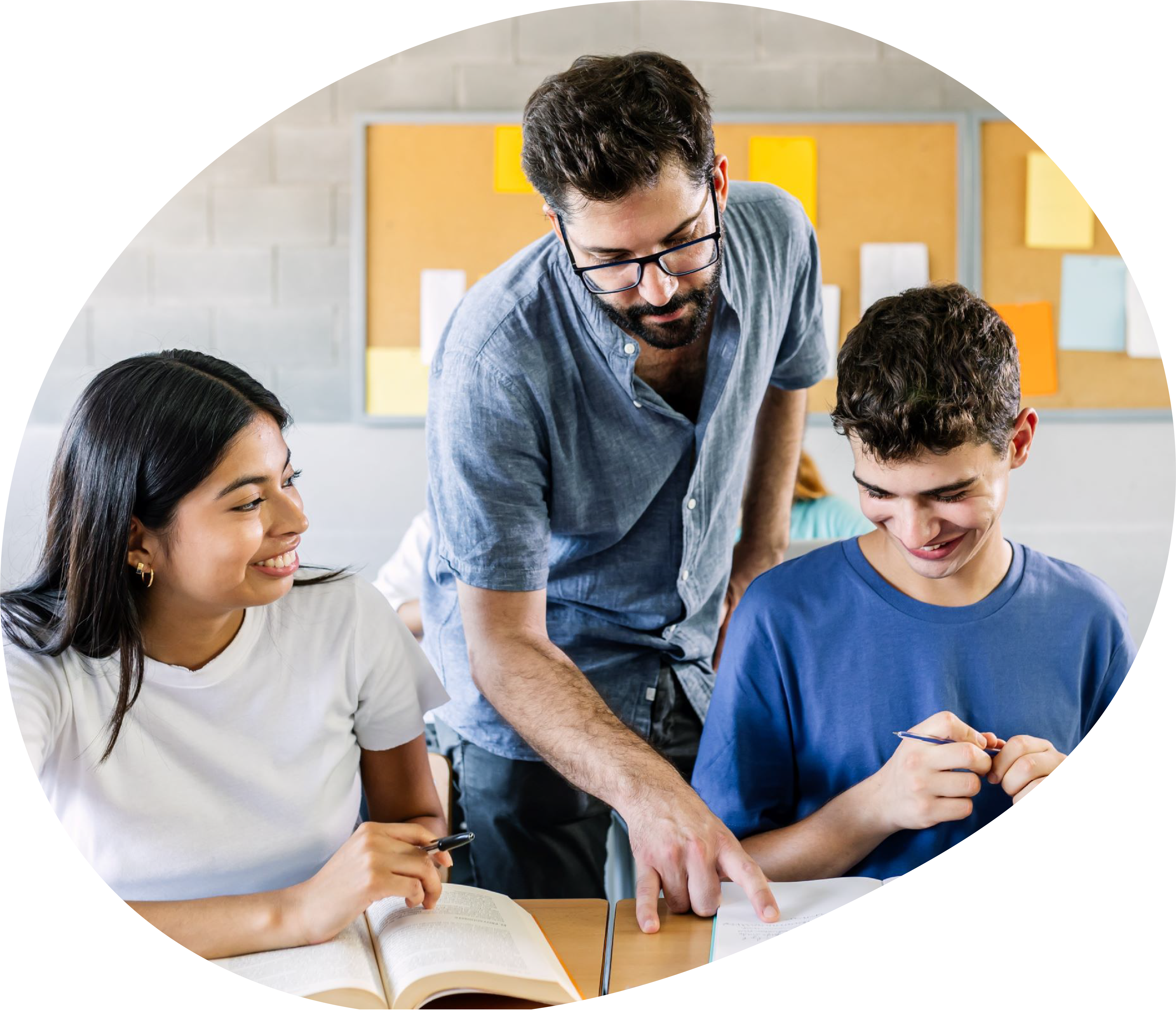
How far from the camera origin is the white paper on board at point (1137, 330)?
106cm

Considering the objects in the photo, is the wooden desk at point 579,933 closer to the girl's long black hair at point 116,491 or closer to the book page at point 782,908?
the book page at point 782,908

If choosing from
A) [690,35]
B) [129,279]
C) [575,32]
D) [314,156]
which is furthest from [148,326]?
[690,35]

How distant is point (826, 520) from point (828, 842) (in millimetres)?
766

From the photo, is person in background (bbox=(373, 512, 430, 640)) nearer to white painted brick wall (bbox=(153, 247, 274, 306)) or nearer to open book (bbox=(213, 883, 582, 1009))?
open book (bbox=(213, 883, 582, 1009))

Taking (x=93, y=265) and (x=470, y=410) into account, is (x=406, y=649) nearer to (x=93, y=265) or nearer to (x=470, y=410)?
(x=470, y=410)

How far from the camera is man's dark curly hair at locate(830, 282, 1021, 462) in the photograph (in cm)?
89

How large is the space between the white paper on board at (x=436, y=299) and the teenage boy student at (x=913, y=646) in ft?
2.76

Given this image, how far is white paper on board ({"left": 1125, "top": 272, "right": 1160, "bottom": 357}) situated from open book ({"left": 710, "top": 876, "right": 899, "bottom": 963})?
23.0 inches

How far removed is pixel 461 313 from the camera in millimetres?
1095

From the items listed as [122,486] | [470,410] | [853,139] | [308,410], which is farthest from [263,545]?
[853,139]

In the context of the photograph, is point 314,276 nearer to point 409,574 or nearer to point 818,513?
point 409,574

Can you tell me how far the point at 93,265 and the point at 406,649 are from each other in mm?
469

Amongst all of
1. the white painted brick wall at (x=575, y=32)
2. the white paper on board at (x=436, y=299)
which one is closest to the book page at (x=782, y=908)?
the white paper on board at (x=436, y=299)

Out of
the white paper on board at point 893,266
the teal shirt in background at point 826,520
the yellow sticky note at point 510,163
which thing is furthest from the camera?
the teal shirt in background at point 826,520
